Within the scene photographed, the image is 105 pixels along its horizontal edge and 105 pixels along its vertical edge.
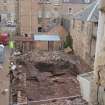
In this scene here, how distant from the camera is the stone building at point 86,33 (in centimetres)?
3104

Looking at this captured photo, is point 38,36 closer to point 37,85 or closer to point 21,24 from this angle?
point 21,24

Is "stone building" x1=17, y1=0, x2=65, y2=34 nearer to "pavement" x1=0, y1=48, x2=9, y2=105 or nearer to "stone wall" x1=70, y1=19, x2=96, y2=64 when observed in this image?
"stone wall" x1=70, y1=19, x2=96, y2=64

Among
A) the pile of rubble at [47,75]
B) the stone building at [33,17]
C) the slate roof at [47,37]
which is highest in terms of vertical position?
the stone building at [33,17]

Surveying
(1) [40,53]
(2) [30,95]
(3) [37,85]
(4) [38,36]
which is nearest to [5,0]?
(4) [38,36]

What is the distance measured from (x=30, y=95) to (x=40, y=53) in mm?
14777

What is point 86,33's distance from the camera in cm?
3259

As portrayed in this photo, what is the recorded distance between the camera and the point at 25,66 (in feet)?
102

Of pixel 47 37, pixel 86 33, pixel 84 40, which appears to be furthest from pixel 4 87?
pixel 47 37

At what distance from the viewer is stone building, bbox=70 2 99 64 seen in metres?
31.0

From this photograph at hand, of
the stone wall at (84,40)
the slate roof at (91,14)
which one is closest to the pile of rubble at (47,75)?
the stone wall at (84,40)

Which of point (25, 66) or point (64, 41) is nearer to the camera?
point (25, 66)

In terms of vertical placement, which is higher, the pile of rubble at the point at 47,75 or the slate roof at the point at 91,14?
the slate roof at the point at 91,14

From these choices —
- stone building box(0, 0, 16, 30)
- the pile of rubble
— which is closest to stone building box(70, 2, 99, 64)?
the pile of rubble

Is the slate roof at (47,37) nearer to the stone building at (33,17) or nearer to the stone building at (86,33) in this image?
the stone building at (33,17)
